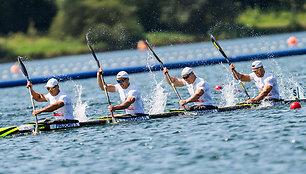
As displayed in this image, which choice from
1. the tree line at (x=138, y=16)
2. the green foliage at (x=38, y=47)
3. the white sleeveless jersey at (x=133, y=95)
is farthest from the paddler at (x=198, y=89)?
the green foliage at (x=38, y=47)

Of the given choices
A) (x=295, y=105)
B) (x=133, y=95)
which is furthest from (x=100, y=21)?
(x=295, y=105)

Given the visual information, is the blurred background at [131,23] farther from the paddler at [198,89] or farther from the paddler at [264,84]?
the paddler at [198,89]

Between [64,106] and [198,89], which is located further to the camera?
[198,89]

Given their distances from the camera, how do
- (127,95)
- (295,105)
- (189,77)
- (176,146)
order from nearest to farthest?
(176,146)
(295,105)
(127,95)
(189,77)

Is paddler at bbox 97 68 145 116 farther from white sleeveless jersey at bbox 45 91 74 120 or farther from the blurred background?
the blurred background

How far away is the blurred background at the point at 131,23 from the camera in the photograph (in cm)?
4369

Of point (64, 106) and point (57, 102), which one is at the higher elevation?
point (57, 102)

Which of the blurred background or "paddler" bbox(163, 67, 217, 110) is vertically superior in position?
the blurred background

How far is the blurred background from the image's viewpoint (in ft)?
143

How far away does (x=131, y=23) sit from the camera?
44.6 metres

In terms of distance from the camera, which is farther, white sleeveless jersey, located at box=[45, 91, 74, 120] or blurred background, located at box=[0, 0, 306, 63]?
blurred background, located at box=[0, 0, 306, 63]

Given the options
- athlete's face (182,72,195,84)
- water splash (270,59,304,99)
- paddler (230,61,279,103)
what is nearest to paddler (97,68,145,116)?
athlete's face (182,72,195,84)

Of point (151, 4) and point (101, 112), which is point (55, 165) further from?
point (151, 4)

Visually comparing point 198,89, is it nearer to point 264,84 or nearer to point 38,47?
point 264,84
